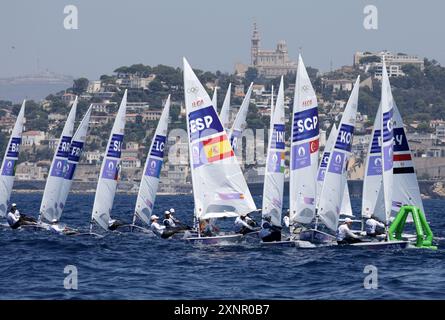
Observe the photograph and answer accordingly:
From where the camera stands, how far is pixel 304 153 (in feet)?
128

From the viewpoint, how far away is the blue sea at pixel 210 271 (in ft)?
93.4

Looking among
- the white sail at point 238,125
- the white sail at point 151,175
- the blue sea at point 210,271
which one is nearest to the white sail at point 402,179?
the blue sea at point 210,271

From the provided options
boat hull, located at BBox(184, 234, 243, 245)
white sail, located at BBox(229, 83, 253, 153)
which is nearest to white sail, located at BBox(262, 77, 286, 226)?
boat hull, located at BBox(184, 234, 243, 245)

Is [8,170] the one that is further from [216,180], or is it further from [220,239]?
[220,239]

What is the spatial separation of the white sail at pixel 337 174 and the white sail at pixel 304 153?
757 millimetres

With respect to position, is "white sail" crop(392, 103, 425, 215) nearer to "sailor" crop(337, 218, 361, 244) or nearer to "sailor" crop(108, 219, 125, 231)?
"sailor" crop(337, 218, 361, 244)

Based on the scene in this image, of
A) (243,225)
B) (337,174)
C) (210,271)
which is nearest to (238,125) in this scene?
(337,174)

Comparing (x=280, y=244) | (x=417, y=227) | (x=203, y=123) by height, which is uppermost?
(x=203, y=123)

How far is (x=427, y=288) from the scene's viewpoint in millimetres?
29188

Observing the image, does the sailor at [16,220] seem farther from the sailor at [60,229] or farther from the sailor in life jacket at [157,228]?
the sailor in life jacket at [157,228]

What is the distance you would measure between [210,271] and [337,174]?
9.57m

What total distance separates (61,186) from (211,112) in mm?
10865

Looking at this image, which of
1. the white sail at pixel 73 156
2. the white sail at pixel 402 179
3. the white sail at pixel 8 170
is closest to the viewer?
the white sail at pixel 402 179
